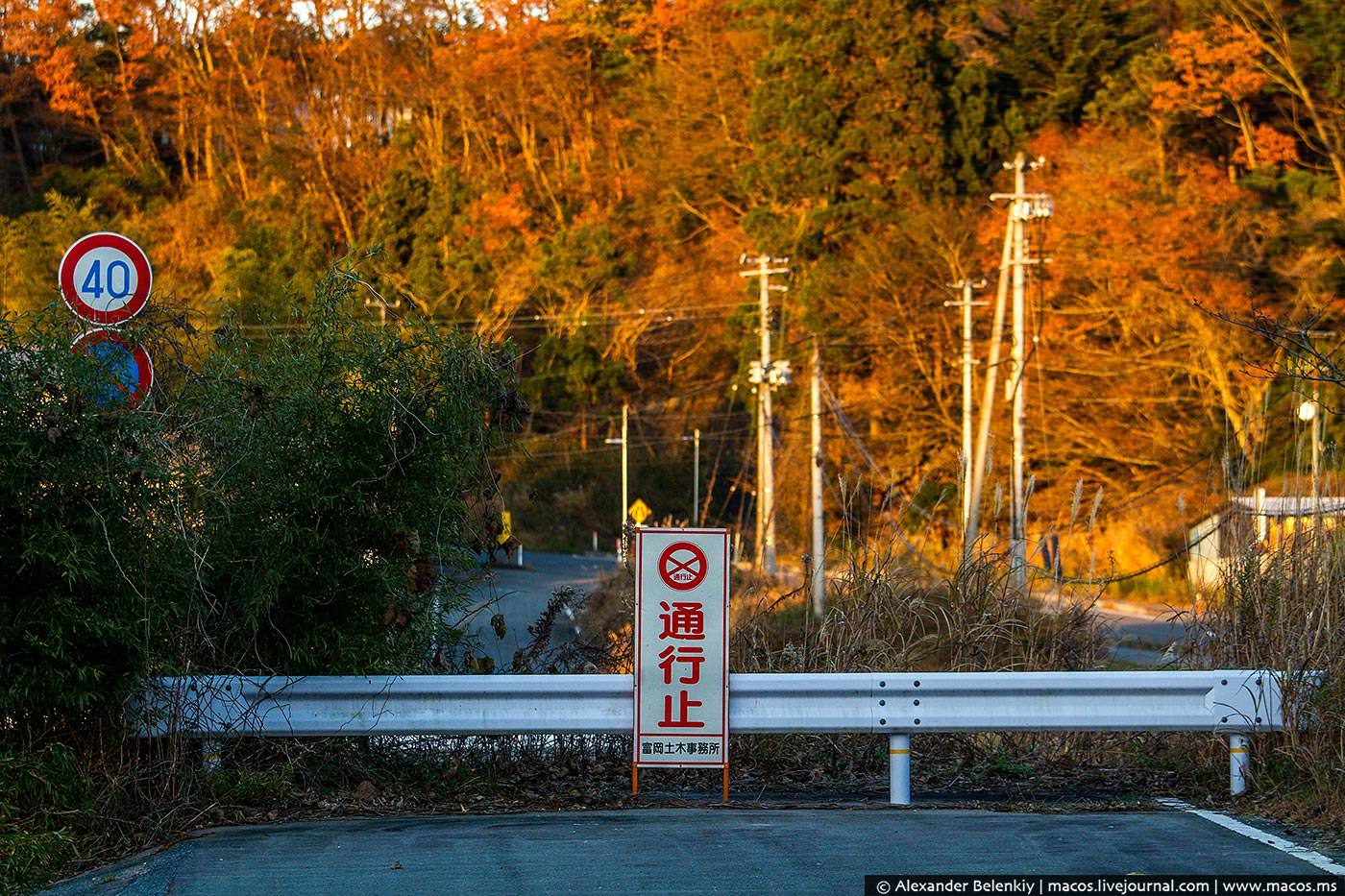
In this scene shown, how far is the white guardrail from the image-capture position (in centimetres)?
750

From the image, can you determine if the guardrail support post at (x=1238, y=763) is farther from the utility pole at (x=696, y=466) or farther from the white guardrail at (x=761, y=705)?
the utility pole at (x=696, y=466)

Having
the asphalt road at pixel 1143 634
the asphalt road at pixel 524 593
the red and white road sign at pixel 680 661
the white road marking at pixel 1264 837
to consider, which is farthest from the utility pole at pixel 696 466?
the white road marking at pixel 1264 837

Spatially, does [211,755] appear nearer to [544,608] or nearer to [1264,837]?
[1264,837]

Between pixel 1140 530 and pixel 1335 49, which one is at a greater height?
pixel 1335 49

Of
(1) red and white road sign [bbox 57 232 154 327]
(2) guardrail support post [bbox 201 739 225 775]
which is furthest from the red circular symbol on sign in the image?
(1) red and white road sign [bbox 57 232 154 327]

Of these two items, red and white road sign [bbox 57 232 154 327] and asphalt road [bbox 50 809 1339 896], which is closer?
asphalt road [bbox 50 809 1339 896]

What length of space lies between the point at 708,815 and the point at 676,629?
3.05 ft

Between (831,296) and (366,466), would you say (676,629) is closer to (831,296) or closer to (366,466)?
(366,466)

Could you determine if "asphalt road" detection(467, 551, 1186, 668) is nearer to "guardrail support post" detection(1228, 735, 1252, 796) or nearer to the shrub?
the shrub

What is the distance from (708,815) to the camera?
24.0 ft

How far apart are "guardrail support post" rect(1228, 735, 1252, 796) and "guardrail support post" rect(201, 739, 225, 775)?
5.15 meters

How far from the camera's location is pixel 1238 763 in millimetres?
7691

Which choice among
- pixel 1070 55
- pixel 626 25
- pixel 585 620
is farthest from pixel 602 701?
pixel 626 25

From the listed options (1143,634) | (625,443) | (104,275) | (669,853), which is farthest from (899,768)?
(625,443)
